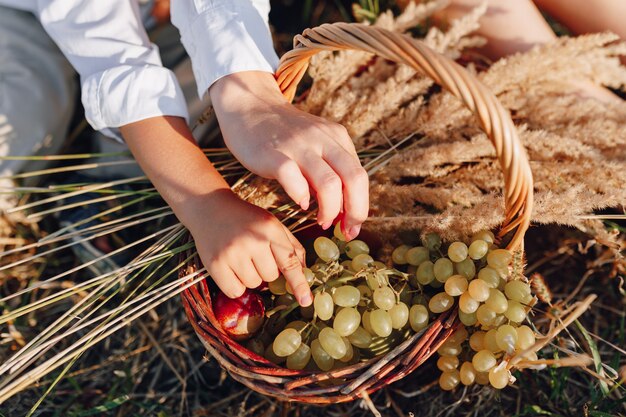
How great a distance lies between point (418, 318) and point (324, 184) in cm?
28

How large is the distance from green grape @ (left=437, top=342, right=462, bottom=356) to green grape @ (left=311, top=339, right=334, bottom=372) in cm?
18

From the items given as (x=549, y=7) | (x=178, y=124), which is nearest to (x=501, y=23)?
(x=549, y=7)

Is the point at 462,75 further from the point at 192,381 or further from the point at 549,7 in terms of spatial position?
the point at 192,381

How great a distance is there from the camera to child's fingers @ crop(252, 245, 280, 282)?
29.6 inches

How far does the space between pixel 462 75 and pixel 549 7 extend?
76cm

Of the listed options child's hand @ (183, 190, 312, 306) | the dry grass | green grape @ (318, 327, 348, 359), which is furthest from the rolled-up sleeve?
green grape @ (318, 327, 348, 359)

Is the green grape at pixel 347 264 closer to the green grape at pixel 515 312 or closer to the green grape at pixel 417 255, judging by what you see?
the green grape at pixel 417 255

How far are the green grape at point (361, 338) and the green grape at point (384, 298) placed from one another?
58 mm

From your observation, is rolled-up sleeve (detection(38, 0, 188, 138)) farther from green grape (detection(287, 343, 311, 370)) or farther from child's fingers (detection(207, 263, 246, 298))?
green grape (detection(287, 343, 311, 370))

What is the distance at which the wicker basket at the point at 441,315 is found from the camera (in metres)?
0.63

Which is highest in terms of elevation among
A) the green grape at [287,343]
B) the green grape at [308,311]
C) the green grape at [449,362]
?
the green grape at [287,343]

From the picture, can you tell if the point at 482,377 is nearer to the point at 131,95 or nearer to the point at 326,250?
the point at 326,250

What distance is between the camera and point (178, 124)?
920mm

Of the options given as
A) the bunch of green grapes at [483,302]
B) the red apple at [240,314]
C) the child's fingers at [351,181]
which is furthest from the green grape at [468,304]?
the red apple at [240,314]
